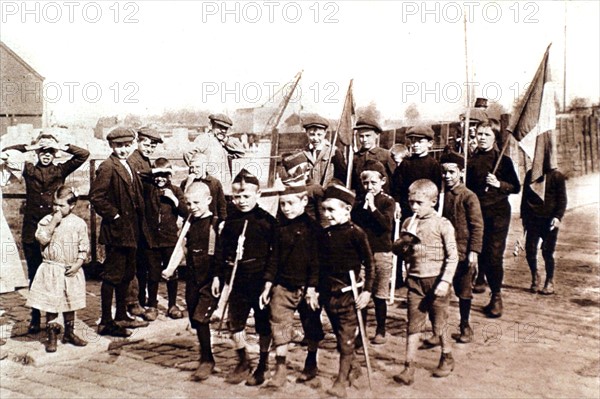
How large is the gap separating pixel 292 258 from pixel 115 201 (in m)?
2.16

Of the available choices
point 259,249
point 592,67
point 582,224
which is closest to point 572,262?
point 582,224

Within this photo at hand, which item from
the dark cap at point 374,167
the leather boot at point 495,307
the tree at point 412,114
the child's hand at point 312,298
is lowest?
the leather boot at point 495,307

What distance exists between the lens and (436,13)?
240 inches

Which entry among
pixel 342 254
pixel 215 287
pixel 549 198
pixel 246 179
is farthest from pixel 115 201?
pixel 549 198

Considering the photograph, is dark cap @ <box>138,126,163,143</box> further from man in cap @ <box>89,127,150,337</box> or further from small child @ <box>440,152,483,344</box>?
small child @ <box>440,152,483,344</box>

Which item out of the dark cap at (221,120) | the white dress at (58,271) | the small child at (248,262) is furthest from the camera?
the dark cap at (221,120)

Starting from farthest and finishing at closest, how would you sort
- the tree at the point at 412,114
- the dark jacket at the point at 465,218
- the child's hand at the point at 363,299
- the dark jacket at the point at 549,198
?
the tree at the point at 412,114, the dark jacket at the point at 549,198, the dark jacket at the point at 465,218, the child's hand at the point at 363,299

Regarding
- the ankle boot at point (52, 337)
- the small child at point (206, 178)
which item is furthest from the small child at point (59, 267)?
the small child at point (206, 178)

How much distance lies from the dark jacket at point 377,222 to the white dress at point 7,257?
11.7 ft

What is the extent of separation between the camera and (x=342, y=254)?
4.31m

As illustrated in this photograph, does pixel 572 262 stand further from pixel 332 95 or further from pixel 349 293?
pixel 349 293

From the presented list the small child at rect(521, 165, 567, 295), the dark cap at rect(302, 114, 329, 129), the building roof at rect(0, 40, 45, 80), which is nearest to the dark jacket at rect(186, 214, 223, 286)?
the dark cap at rect(302, 114, 329, 129)

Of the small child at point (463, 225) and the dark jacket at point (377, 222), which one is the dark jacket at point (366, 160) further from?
the small child at point (463, 225)

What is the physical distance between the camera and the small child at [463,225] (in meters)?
5.21
